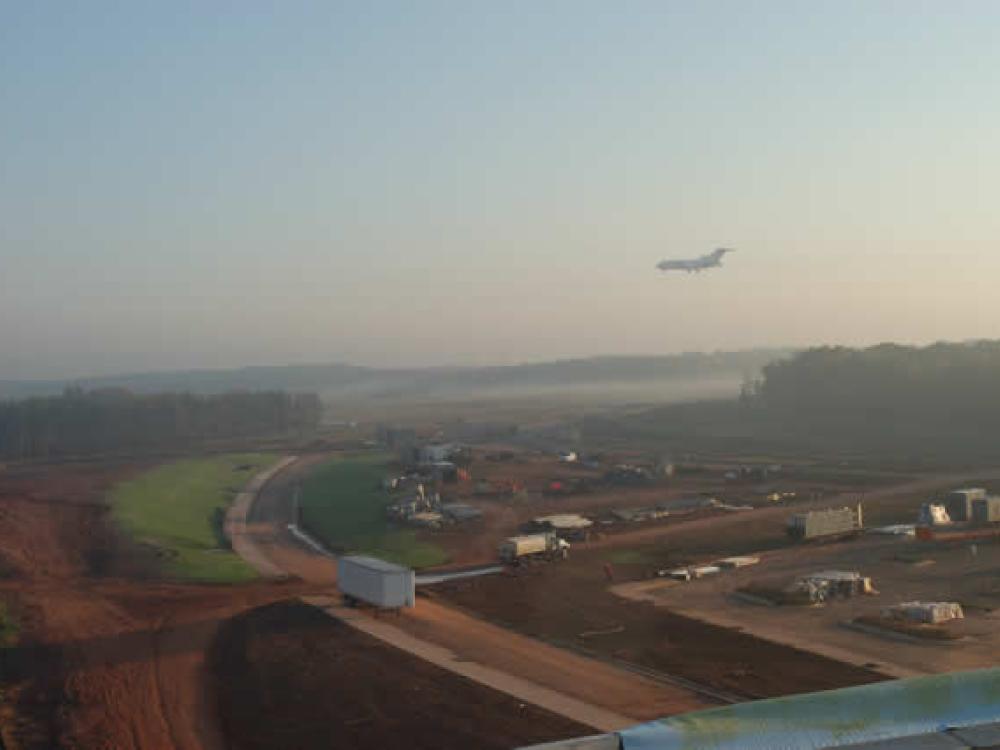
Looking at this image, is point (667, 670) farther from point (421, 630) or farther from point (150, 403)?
point (150, 403)

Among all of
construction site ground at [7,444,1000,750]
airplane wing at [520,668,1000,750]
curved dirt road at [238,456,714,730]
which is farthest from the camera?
construction site ground at [7,444,1000,750]

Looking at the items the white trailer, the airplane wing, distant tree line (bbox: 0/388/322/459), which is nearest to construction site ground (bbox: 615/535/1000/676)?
the white trailer

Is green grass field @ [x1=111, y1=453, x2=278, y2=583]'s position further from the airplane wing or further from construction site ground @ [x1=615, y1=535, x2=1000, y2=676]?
the airplane wing

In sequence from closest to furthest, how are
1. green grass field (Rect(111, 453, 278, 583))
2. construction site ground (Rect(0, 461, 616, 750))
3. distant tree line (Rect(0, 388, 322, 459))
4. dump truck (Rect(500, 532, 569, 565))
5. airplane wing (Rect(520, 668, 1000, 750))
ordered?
airplane wing (Rect(520, 668, 1000, 750))
construction site ground (Rect(0, 461, 616, 750))
dump truck (Rect(500, 532, 569, 565))
green grass field (Rect(111, 453, 278, 583))
distant tree line (Rect(0, 388, 322, 459))

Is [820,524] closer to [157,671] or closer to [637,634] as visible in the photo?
[637,634]

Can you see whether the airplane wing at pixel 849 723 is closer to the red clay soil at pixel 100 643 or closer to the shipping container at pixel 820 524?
the red clay soil at pixel 100 643

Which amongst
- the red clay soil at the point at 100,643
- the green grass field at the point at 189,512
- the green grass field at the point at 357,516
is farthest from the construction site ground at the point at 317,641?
the green grass field at the point at 357,516

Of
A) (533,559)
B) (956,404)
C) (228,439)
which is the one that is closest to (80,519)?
(533,559)

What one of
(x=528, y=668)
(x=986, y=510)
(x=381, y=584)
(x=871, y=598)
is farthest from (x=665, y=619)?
(x=986, y=510)
